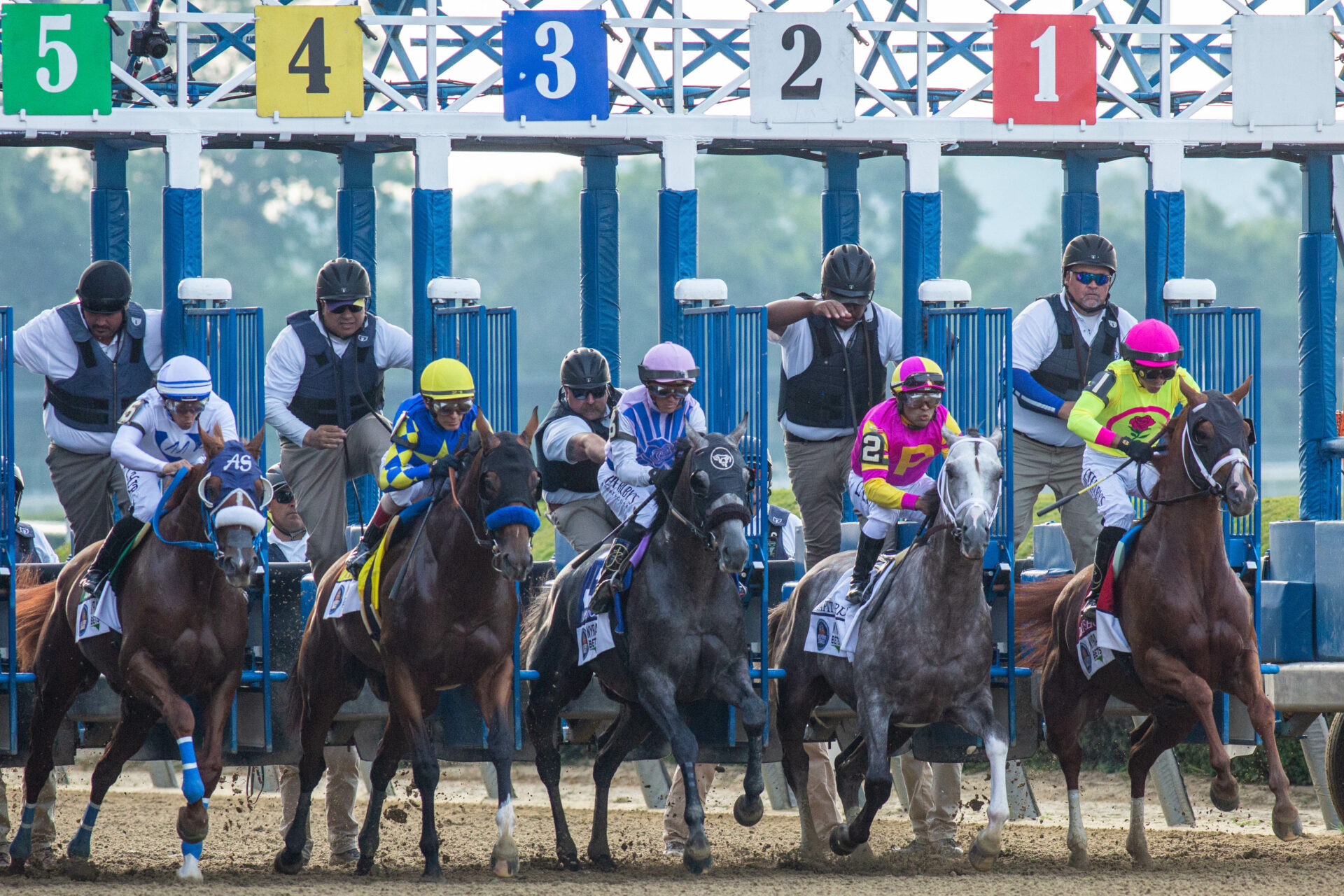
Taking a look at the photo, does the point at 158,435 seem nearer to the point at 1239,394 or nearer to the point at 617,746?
the point at 617,746

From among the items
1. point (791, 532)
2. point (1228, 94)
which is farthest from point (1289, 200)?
point (791, 532)

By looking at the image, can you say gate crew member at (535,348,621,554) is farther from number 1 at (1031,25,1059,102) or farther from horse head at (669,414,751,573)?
number 1 at (1031,25,1059,102)

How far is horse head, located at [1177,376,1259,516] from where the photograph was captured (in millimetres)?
6730

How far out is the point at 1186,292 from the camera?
803cm

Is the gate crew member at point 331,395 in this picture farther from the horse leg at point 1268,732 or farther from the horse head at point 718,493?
the horse leg at point 1268,732

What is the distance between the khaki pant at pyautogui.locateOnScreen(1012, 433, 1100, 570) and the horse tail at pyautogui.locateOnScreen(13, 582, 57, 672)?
3.92 metres

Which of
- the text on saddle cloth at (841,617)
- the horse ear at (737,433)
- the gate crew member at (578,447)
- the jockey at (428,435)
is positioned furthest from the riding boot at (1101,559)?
the jockey at (428,435)

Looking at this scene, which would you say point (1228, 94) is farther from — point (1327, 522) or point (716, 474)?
point (716, 474)

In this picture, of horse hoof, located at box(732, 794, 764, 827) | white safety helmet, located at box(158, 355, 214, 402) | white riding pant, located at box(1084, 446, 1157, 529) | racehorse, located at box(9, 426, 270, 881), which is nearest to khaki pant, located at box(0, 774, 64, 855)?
racehorse, located at box(9, 426, 270, 881)

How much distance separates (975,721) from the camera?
6918 millimetres

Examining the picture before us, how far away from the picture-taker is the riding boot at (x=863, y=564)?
7.32 m

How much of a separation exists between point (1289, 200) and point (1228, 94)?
33261 millimetres

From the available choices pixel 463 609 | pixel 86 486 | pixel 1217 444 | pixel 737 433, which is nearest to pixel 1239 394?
pixel 1217 444

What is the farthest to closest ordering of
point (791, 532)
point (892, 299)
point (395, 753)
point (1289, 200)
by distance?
point (1289, 200) → point (892, 299) → point (791, 532) → point (395, 753)
